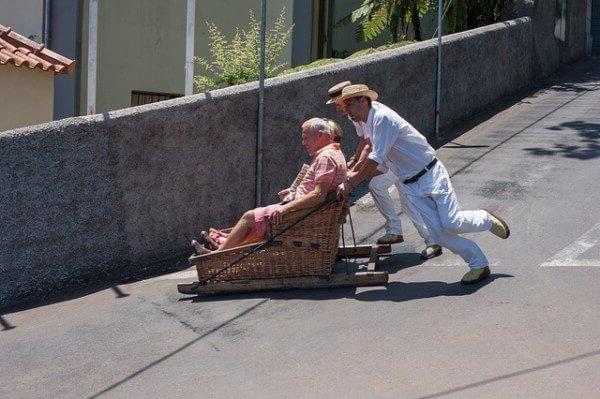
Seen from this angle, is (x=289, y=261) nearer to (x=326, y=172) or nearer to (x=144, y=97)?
(x=326, y=172)

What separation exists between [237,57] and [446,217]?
8.81 meters

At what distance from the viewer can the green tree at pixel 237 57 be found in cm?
1598

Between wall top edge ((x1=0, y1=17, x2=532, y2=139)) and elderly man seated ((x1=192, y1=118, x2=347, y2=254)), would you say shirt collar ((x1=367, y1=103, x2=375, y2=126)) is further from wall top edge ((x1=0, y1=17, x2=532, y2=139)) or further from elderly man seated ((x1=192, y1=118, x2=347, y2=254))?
wall top edge ((x1=0, y1=17, x2=532, y2=139))

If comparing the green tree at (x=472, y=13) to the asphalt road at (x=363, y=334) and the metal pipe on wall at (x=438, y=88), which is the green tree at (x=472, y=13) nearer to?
the metal pipe on wall at (x=438, y=88)

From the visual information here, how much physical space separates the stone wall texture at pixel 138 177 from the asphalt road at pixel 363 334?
383mm

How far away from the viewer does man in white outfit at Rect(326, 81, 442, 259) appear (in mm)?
8359

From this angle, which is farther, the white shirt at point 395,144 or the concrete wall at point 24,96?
the concrete wall at point 24,96

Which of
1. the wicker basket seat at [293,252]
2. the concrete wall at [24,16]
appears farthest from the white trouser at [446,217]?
the concrete wall at [24,16]

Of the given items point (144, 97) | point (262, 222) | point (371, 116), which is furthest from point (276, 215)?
point (144, 97)

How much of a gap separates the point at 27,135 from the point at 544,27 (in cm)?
1090

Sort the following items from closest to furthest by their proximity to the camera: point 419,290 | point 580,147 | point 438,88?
point 419,290 < point 580,147 < point 438,88

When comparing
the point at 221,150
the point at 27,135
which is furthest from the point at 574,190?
the point at 27,135

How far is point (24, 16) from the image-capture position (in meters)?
16.3

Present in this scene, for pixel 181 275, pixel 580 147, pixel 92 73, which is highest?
pixel 92 73
